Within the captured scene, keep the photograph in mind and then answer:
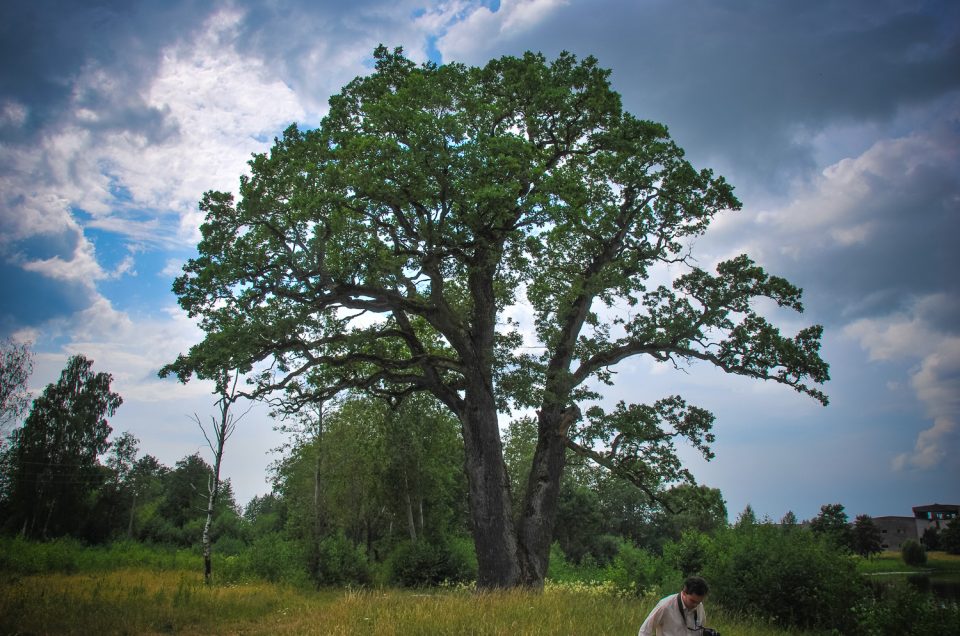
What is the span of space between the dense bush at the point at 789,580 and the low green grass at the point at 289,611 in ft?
4.07

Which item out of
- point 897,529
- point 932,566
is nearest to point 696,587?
point 932,566

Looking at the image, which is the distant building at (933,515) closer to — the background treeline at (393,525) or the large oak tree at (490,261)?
the background treeline at (393,525)

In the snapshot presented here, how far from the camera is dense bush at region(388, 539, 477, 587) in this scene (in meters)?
24.2

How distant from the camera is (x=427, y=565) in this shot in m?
24.4

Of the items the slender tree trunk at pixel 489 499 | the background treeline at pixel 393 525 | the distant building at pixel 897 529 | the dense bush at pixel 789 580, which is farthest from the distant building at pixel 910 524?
the slender tree trunk at pixel 489 499

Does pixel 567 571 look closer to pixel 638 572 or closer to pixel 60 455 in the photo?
pixel 638 572

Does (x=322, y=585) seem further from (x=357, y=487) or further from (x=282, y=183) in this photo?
(x=282, y=183)

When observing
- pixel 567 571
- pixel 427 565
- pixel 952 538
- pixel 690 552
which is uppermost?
pixel 690 552

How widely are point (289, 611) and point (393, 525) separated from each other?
19.9 m

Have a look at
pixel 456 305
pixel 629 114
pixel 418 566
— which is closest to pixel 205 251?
pixel 456 305

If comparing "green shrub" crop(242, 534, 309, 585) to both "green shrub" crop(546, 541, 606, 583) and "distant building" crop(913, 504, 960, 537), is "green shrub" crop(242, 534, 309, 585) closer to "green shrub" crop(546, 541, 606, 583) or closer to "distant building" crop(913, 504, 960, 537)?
"green shrub" crop(546, 541, 606, 583)

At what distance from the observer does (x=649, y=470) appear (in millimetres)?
14055

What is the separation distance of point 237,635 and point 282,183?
10504 millimetres

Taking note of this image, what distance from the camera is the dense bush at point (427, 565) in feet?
79.4
